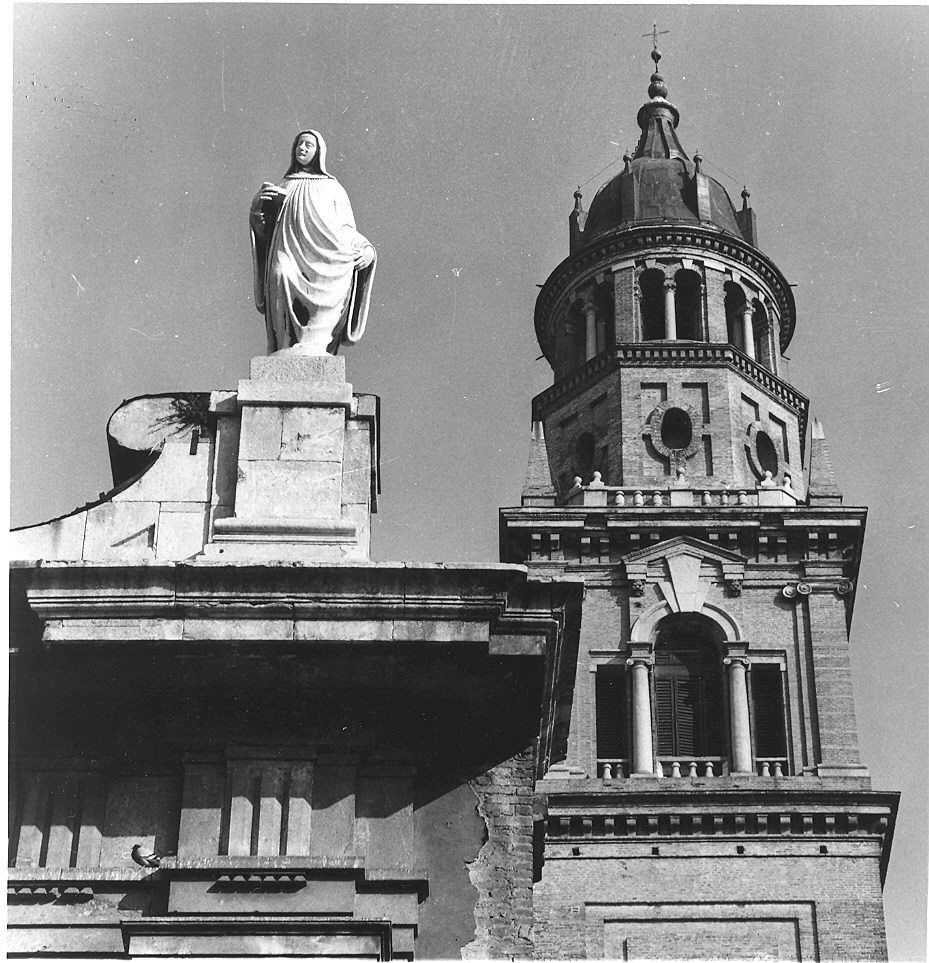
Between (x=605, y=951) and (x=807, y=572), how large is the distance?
9885 mm

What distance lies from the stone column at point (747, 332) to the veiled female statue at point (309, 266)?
1458 inches

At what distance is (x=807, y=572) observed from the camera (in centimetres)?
4562

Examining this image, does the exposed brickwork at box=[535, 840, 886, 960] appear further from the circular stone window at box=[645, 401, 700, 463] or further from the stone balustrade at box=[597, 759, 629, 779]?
the circular stone window at box=[645, 401, 700, 463]

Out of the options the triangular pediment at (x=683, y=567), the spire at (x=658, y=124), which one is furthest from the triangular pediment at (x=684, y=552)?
the spire at (x=658, y=124)

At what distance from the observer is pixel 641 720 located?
143ft

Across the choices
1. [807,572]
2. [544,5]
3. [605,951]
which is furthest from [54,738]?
[807,572]

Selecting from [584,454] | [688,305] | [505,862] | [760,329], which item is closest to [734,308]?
[760,329]

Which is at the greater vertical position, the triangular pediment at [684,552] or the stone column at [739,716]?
the triangular pediment at [684,552]

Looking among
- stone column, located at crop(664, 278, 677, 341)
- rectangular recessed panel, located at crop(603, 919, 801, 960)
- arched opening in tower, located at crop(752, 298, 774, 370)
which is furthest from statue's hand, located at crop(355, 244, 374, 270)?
arched opening in tower, located at crop(752, 298, 774, 370)

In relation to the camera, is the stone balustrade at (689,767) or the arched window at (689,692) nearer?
the stone balustrade at (689,767)

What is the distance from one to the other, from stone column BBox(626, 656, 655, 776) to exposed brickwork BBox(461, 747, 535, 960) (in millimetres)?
28724

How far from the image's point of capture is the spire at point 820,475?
153 feet

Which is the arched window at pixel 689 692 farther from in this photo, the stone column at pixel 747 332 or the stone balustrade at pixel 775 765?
the stone column at pixel 747 332

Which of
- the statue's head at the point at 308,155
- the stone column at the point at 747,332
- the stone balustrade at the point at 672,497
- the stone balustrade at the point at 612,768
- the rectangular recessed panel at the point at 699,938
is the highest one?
the stone column at the point at 747,332
